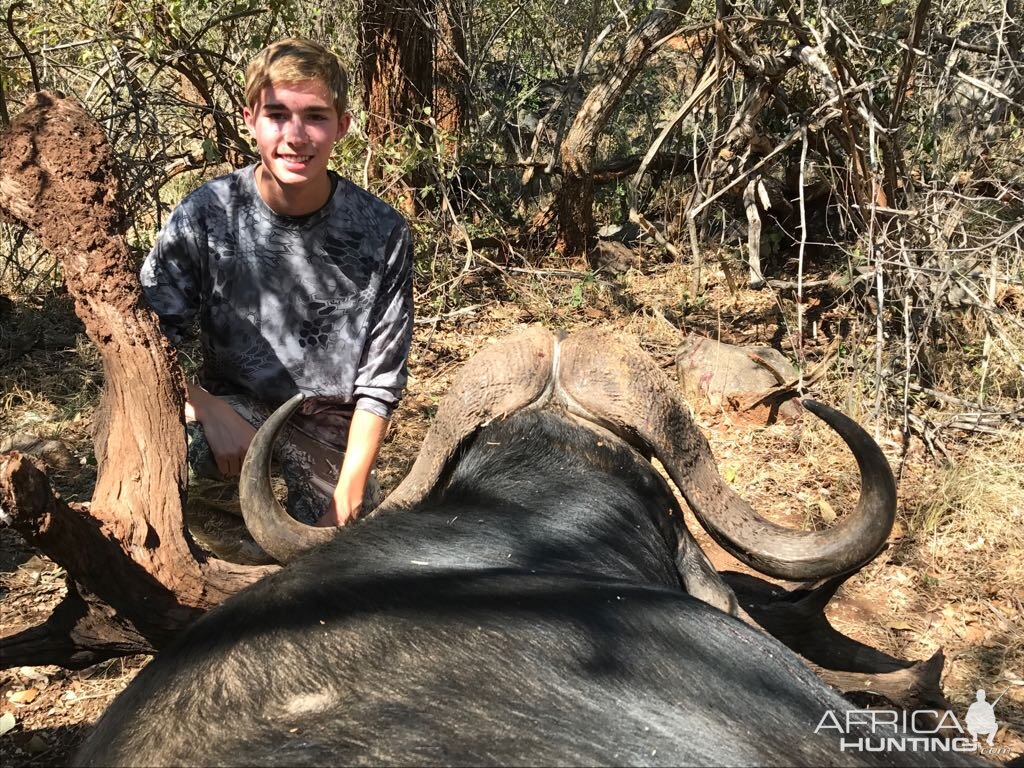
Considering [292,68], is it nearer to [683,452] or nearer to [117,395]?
[117,395]

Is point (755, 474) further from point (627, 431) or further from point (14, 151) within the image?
point (14, 151)

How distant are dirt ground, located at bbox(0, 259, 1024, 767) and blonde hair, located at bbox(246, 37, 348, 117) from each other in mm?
2045

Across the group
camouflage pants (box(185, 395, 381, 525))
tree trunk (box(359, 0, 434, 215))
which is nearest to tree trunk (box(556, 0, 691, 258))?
tree trunk (box(359, 0, 434, 215))

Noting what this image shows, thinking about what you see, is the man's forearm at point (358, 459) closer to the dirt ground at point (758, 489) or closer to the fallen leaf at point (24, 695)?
the dirt ground at point (758, 489)

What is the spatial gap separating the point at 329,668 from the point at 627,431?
49.6 inches

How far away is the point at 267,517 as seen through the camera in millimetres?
2631

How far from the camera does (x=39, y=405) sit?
5.64 meters

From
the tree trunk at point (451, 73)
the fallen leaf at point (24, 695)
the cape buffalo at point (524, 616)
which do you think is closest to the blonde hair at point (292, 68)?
the cape buffalo at point (524, 616)

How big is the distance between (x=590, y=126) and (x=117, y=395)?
5368 mm

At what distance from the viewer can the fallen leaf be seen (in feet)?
11.2

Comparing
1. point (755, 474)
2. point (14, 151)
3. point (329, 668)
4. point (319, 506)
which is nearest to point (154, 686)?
point (329, 668)

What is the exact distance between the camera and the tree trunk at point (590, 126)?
21.8 ft

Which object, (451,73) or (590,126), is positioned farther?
(451,73)

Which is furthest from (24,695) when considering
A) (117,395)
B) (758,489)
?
(758,489)
